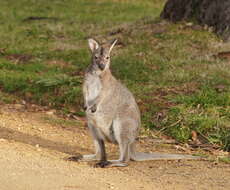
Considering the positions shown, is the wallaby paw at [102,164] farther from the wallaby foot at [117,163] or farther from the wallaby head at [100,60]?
the wallaby head at [100,60]

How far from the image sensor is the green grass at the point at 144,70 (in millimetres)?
8414

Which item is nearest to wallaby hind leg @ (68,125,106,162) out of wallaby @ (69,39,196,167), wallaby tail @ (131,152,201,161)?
wallaby @ (69,39,196,167)

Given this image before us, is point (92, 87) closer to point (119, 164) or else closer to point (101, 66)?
point (101, 66)

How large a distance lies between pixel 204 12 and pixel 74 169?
7568mm

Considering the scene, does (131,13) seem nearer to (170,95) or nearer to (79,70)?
(79,70)

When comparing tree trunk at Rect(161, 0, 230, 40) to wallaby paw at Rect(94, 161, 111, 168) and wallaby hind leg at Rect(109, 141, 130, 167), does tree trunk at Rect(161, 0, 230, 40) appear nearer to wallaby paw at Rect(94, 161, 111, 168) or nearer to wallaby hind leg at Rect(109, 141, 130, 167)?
wallaby hind leg at Rect(109, 141, 130, 167)

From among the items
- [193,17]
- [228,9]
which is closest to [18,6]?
[193,17]

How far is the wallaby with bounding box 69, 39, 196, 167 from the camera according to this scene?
648cm

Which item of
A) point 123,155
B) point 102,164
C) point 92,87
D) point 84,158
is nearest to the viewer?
point 102,164

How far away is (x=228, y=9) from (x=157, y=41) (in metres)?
1.57

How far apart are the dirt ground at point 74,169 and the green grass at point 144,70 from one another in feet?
2.45

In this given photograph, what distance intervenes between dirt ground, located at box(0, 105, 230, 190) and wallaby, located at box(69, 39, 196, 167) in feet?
0.45

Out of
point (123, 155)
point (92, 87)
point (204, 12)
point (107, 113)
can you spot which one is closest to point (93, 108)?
point (107, 113)

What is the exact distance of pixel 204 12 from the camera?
1272 cm
